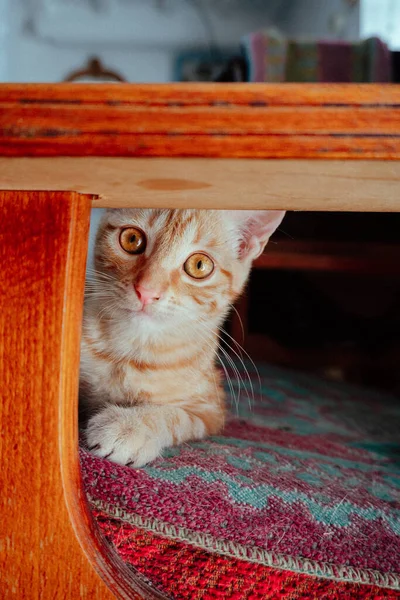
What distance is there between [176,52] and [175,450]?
4518 millimetres

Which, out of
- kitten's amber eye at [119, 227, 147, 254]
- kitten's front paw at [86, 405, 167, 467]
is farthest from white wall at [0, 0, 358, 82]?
kitten's front paw at [86, 405, 167, 467]

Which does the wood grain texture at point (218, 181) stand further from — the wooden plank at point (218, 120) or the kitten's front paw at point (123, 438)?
the kitten's front paw at point (123, 438)

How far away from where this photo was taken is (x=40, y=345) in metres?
0.40

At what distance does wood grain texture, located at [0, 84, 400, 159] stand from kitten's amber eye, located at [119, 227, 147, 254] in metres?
0.52

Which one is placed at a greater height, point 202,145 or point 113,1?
point 113,1

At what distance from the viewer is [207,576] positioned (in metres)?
0.46

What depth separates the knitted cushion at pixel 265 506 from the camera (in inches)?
18.2

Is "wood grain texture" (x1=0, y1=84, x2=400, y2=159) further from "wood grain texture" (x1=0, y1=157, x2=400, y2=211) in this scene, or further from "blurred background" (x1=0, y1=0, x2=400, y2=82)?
"blurred background" (x1=0, y1=0, x2=400, y2=82)

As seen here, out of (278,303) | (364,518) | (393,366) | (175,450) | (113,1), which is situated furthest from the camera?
(113,1)

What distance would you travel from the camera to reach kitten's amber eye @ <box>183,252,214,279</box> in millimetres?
864

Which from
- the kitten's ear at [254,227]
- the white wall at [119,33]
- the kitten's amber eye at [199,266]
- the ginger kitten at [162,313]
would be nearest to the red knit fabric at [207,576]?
the ginger kitten at [162,313]

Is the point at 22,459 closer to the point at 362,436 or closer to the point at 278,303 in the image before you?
the point at 362,436

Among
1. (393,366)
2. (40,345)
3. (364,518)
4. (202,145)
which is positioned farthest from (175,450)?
(393,366)

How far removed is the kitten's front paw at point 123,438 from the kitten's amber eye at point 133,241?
0.26 metres
